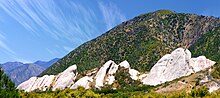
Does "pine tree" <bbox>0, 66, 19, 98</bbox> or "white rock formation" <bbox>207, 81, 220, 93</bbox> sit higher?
"white rock formation" <bbox>207, 81, 220, 93</bbox>

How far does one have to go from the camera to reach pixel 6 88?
208ft

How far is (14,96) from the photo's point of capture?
62.4 metres

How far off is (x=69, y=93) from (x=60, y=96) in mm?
7276

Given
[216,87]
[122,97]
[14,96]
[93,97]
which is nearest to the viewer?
[14,96]

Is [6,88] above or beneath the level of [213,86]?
beneath

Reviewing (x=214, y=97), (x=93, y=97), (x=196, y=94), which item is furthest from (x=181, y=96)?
(x=93, y=97)

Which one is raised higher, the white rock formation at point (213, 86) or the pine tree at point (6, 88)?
the white rock formation at point (213, 86)

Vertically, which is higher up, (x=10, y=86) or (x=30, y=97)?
(x=30, y=97)

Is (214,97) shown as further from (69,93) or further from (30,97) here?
(30,97)

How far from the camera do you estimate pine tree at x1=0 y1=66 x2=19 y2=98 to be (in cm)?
6128

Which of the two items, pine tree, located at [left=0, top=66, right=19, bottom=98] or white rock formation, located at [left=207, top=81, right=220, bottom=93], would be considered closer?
pine tree, located at [left=0, top=66, right=19, bottom=98]

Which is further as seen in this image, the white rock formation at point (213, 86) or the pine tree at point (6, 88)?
the white rock formation at point (213, 86)

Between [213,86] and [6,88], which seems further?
[213,86]

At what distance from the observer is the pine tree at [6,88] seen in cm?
6128
